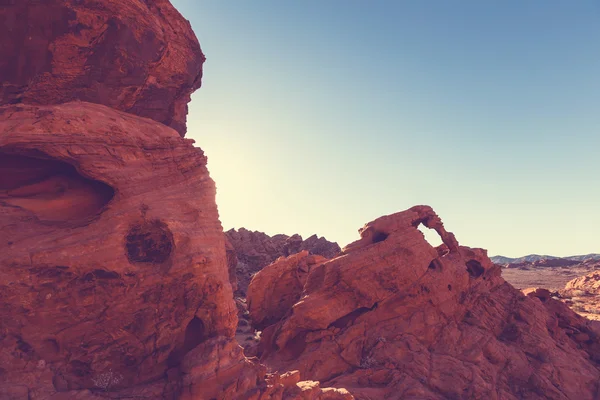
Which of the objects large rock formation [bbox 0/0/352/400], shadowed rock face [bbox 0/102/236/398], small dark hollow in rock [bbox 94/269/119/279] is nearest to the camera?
shadowed rock face [bbox 0/102/236/398]

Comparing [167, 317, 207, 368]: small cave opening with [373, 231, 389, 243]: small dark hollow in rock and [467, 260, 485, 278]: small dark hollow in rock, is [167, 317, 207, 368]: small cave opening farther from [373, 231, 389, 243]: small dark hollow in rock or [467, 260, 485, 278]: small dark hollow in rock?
[467, 260, 485, 278]: small dark hollow in rock

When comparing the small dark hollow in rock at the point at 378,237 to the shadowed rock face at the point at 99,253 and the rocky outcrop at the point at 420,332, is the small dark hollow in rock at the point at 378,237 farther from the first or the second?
the shadowed rock face at the point at 99,253

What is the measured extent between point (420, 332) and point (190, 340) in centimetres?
1461

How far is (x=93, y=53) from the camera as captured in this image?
1267 centimetres

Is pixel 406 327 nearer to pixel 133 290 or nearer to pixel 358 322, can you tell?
pixel 358 322

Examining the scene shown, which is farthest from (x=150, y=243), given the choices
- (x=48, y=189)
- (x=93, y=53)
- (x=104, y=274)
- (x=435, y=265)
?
(x=435, y=265)

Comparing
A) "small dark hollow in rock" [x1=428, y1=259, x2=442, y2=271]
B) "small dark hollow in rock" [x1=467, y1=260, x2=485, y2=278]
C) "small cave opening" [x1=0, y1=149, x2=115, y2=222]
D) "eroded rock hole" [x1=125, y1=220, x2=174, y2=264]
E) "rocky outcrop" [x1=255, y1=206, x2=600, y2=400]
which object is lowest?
"rocky outcrop" [x1=255, y1=206, x2=600, y2=400]

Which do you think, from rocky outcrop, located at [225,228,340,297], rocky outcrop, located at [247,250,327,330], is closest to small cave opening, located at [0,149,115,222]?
rocky outcrop, located at [247,250,327,330]

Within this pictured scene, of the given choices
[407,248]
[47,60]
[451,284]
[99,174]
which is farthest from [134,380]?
[451,284]

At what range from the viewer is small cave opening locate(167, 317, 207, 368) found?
12359 mm

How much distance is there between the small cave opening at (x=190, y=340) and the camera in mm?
12359

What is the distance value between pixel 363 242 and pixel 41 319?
60.1 feet

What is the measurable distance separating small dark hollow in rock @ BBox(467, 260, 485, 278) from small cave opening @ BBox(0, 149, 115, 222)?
25.6 meters

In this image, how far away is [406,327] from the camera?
21562mm
